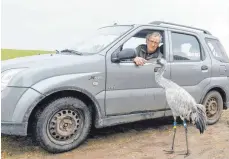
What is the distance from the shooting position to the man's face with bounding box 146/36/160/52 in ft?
18.6

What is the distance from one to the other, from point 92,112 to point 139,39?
1.65 meters

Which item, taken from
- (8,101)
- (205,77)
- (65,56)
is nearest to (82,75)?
(65,56)

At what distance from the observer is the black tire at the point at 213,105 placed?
678cm

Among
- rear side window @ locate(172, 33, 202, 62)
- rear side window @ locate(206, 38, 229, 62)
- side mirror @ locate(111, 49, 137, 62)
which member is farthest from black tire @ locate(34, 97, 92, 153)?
rear side window @ locate(206, 38, 229, 62)

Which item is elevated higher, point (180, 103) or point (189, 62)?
point (189, 62)

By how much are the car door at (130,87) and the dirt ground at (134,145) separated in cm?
55

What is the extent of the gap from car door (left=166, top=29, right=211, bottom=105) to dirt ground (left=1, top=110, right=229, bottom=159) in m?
0.94

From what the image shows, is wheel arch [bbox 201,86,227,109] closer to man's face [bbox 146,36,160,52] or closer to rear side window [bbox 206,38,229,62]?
rear side window [bbox 206,38,229,62]

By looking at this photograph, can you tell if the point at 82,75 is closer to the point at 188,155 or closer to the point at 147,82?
the point at 147,82

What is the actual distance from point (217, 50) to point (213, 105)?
4.17ft

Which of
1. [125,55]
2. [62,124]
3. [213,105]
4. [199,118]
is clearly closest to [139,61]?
[125,55]

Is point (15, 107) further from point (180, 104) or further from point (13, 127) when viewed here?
point (180, 104)

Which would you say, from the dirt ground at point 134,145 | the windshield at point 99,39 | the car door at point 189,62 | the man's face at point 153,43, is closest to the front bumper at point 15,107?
the dirt ground at point 134,145

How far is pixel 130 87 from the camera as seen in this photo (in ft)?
17.3
